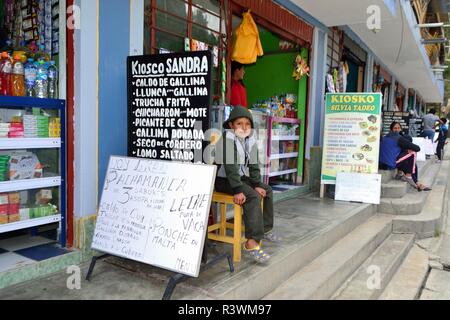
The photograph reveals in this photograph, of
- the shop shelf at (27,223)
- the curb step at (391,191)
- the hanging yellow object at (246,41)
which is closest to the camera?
the shop shelf at (27,223)

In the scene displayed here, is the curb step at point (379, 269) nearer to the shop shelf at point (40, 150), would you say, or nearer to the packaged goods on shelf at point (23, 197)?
the shop shelf at point (40, 150)

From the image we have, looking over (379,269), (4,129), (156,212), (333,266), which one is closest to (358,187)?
(379,269)

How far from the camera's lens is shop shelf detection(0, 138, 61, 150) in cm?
305

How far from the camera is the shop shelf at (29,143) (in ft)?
10.00

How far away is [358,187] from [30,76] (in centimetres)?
483

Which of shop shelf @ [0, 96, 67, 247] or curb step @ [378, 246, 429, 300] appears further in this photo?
curb step @ [378, 246, 429, 300]

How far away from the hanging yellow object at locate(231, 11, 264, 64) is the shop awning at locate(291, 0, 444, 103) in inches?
52.1

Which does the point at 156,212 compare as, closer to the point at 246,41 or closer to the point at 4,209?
the point at 4,209

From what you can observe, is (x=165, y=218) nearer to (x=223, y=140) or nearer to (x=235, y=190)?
(x=235, y=190)

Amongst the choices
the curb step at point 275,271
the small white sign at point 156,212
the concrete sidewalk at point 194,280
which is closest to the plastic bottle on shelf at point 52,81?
the small white sign at point 156,212

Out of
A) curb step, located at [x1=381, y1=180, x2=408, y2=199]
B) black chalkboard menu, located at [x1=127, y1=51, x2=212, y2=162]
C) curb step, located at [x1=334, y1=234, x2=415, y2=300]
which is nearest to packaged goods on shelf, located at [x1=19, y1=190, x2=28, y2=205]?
black chalkboard menu, located at [x1=127, y1=51, x2=212, y2=162]

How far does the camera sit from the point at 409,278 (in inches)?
174

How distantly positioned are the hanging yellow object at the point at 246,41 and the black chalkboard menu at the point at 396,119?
7299mm

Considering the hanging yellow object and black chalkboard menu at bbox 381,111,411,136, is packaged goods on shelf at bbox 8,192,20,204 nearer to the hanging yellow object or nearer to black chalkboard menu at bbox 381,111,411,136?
the hanging yellow object
